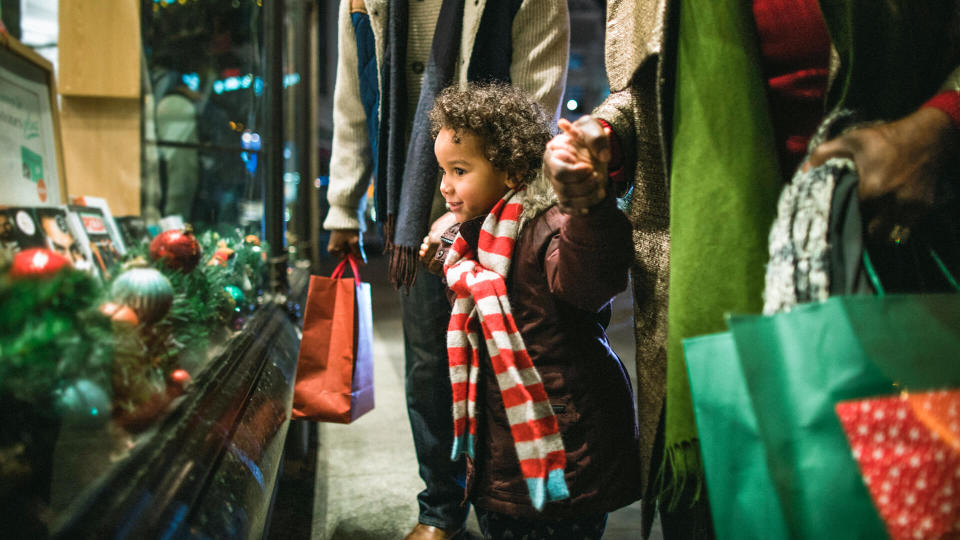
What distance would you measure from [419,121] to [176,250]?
0.72 metres

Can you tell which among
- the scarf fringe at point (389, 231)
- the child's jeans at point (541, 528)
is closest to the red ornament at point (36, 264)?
the scarf fringe at point (389, 231)

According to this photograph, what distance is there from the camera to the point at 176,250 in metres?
1.58

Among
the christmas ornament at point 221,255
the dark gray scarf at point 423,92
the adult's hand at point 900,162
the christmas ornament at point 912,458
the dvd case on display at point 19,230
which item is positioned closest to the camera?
the christmas ornament at point 912,458

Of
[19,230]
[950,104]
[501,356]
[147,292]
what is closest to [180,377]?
[147,292]

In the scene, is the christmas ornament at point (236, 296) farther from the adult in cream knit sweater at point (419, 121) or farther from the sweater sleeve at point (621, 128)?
the sweater sleeve at point (621, 128)

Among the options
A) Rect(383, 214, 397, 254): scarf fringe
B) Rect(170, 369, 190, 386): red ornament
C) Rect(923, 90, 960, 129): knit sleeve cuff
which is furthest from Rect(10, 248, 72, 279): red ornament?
Rect(923, 90, 960, 129): knit sleeve cuff

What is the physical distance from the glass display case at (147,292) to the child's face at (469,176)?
0.67 m

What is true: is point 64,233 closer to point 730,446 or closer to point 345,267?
point 345,267

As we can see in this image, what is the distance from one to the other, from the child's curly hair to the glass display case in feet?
2.39

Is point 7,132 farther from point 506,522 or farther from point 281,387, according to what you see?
point 506,522

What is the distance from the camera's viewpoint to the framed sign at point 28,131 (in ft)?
4.64

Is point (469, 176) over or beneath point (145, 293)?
over

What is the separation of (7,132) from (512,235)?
124cm

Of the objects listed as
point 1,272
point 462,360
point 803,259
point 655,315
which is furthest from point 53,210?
point 803,259
